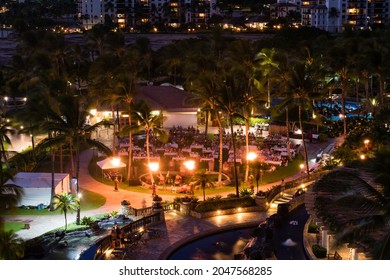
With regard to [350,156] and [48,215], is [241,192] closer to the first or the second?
[350,156]

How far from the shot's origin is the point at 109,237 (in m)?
23.9

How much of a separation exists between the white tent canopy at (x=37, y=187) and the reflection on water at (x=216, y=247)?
8550 millimetres

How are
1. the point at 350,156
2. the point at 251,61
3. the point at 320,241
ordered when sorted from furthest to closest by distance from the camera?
the point at 251,61 < the point at 350,156 < the point at 320,241

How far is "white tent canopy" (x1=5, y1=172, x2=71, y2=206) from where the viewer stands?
30219 millimetres

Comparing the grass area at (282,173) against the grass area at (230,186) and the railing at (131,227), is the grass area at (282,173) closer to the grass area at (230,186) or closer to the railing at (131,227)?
the grass area at (230,186)

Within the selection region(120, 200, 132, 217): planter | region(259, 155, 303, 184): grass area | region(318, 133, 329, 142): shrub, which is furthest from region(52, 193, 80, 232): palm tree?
region(318, 133, 329, 142): shrub

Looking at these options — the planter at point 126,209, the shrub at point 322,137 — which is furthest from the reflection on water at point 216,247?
the shrub at point 322,137

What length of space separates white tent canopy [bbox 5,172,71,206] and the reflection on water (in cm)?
855

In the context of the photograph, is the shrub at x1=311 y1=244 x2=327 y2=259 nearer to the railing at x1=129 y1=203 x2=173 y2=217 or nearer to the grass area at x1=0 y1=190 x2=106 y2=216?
the railing at x1=129 y1=203 x2=173 y2=217

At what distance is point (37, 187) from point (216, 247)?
33.1ft

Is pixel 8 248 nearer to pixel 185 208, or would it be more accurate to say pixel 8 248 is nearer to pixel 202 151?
pixel 185 208

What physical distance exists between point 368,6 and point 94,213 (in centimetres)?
15452

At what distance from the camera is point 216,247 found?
81.3ft
